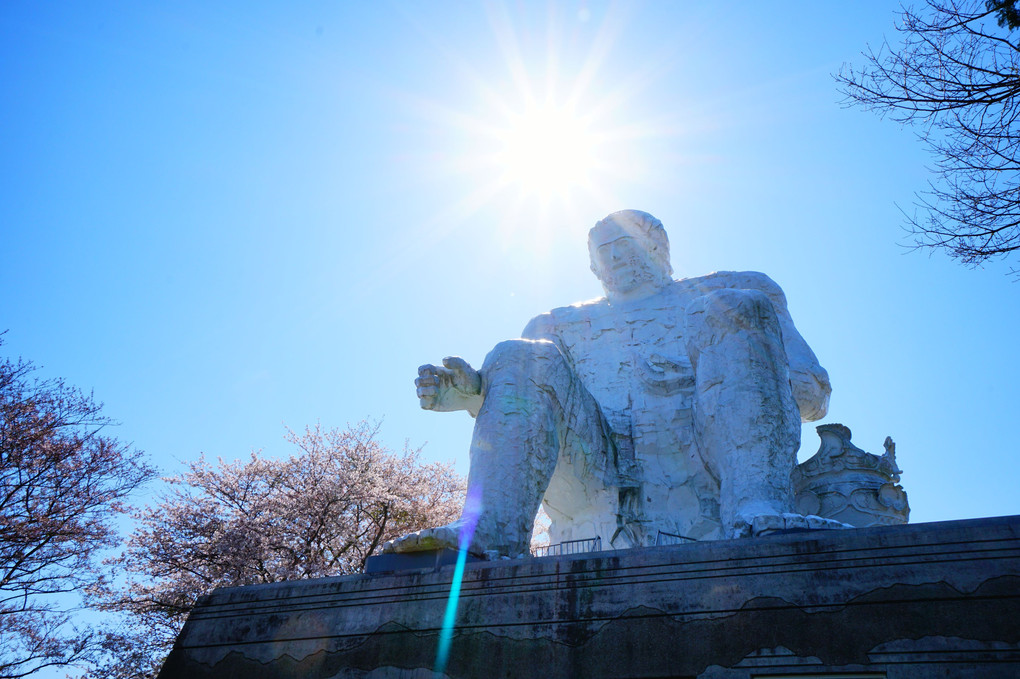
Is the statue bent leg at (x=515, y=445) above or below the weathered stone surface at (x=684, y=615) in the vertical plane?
above

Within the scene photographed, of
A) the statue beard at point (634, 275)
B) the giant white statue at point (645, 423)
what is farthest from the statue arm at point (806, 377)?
the statue beard at point (634, 275)

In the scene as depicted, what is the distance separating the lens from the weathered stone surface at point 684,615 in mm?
2270

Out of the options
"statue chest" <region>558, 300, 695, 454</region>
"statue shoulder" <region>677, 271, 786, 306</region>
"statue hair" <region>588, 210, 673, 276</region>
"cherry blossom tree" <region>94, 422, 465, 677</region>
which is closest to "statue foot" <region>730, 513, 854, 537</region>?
"statue chest" <region>558, 300, 695, 454</region>

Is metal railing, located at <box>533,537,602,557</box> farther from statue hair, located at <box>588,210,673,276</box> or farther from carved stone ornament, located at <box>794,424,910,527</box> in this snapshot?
statue hair, located at <box>588,210,673,276</box>

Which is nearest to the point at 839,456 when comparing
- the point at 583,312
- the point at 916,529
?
the point at 916,529

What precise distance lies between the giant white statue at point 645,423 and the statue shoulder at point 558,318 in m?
0.29

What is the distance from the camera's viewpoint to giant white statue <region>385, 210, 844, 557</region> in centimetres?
348

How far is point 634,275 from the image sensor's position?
5680mm

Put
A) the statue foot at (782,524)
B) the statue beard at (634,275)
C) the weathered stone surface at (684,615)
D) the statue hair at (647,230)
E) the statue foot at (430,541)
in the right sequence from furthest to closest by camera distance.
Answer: the statue hair at (647,230), the statue beard at (634,275), the statue foot at (430,541), the statue foot at (782,524), the weathered stone surface at (684,615)

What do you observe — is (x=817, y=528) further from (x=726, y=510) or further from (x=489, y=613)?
(x=489, y=613)

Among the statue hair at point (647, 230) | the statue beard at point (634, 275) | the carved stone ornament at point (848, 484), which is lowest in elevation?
the carved stone ornament at point (848, 484)

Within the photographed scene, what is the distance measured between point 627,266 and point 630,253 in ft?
0.36

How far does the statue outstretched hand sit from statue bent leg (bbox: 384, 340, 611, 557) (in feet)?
0.26

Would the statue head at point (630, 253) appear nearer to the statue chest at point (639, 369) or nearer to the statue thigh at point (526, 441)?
the statue chest at point (639, 369)
